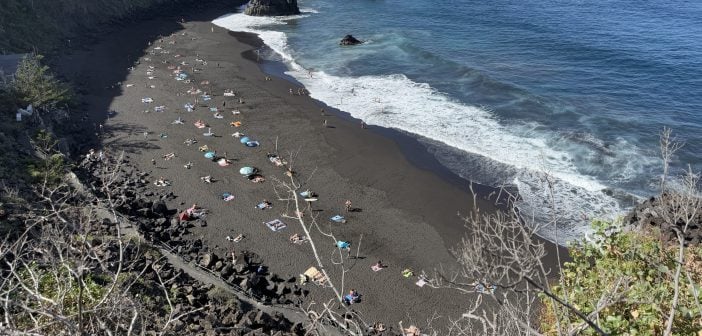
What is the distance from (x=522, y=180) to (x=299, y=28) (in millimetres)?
41584


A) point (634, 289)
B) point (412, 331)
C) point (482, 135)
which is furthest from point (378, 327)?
point (482, 135)

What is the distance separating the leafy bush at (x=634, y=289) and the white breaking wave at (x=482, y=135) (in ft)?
16.5

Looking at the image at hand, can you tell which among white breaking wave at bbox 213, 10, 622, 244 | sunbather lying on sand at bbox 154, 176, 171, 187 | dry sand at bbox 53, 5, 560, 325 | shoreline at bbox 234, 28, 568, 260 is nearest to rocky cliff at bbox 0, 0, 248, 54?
dry sand at bbox 53, 5, 560, 325

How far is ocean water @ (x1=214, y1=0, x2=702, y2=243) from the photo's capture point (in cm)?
2873

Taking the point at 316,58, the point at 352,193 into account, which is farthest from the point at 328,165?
the point at 316,58

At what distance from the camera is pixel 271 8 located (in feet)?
223

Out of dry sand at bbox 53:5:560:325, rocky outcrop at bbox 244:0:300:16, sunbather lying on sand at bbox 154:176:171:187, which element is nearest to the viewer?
dry sand at bbox 53:5:560:325

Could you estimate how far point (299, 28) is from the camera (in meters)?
61.8

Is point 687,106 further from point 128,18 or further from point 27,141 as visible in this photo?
point 128,18

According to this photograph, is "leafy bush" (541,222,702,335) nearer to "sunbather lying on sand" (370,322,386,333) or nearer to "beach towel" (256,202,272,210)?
"sunbather lying on sand" (370,322,386,333)

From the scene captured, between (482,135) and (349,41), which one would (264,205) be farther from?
(349,41)

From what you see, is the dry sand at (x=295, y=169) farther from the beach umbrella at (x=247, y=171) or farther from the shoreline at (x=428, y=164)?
the beach umbrella at (x=247, y=171)

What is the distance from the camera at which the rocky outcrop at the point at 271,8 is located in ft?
221

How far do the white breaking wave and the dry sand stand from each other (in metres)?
2.45
